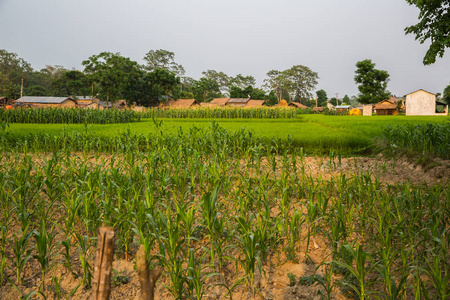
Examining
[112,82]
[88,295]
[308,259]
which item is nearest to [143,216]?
[88,295]

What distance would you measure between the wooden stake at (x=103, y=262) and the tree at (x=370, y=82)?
206 ft

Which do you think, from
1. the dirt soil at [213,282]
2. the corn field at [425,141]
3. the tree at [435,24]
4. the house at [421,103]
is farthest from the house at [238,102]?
the dirt soil at [213,282]

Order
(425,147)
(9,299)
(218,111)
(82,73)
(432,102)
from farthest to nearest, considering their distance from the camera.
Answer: (82,73)
(432,102)
(218,111)
(425,147)
(9,299)

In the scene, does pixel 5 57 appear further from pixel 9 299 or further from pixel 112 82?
pixel 9 299

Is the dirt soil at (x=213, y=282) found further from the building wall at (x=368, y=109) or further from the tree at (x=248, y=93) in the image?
the tree at (x=248, y=93)

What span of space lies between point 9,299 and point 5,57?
10959 centimetres

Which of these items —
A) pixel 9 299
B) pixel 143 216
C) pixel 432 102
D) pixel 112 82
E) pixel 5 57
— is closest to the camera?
pixel 9 299

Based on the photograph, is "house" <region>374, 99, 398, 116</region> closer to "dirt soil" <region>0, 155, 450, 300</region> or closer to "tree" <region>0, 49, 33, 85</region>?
"dirt soil" <region>0, 155, 450, 300</region>

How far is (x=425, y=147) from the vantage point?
25.2 feet

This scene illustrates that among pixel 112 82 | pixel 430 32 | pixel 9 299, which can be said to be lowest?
pixel 9 299

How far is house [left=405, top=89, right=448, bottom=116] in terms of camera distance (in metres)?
47.8

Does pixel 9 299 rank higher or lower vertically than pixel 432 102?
lower

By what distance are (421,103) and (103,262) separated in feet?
190

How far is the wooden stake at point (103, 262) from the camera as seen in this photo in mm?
1579
